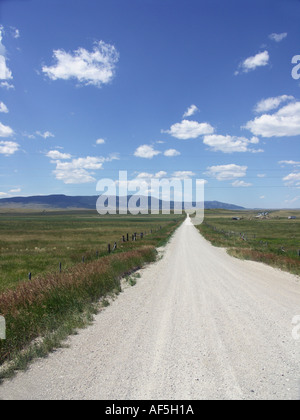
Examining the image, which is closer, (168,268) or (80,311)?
(80,311)

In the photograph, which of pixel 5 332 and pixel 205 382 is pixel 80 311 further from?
pixel 205 382

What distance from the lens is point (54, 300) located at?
870 centimetres

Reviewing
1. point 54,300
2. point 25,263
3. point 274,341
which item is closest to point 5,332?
point 54,300

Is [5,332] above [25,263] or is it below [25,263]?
above

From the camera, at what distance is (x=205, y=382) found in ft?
14.8

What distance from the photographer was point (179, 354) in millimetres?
5527

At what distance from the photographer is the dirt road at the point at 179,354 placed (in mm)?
4312

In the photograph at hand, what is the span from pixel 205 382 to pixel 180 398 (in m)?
0.61

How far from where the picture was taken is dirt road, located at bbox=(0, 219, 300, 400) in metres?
4.31
